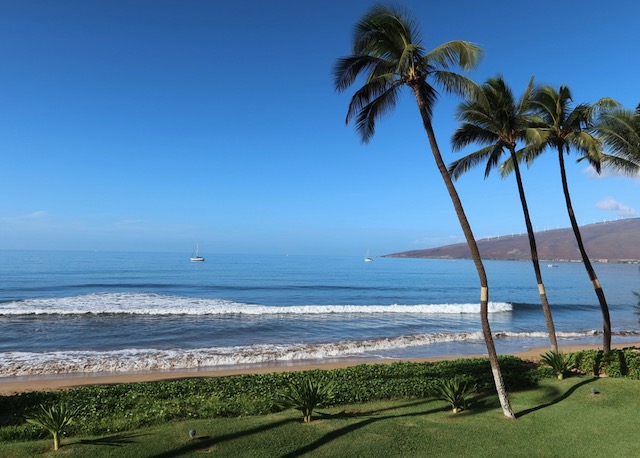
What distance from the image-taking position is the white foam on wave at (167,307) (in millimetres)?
28703

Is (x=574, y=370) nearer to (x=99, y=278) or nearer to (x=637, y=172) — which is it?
(x=637, y=172)

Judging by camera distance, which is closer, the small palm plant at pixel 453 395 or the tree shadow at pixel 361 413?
the tree shadow at pixel 361 413

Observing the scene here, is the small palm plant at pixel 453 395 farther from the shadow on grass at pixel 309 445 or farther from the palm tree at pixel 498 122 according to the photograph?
the palm tree at pixel 498 122

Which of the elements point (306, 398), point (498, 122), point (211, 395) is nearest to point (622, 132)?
point (498, 122)

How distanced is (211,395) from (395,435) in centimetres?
449

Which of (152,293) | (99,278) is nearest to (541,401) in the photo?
(152,293)

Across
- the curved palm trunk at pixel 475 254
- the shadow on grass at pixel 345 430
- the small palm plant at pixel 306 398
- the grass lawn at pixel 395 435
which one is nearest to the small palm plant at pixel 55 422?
the grass lawn at pixel 395 435

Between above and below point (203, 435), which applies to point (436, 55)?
above

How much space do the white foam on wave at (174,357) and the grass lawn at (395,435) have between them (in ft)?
30.3

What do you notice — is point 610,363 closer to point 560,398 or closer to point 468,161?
point 560,398

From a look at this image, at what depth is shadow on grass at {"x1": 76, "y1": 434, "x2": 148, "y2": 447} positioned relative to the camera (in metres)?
6.18

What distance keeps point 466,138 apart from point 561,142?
3.20m

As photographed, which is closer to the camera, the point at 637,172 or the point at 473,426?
the point at 473,426

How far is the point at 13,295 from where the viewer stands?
35.8 metres
